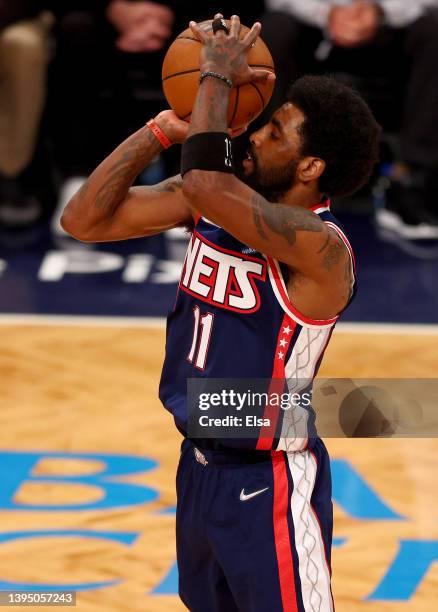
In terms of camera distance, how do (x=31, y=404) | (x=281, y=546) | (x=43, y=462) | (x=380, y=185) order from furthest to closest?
(x=380, y=185), (x=31, y=404), (x=43, y=462), (x=281, y=546)

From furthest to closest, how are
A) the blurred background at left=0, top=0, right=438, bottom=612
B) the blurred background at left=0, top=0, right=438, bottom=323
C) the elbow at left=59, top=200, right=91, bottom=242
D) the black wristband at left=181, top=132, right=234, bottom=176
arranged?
the blurred background at left=0, top=0, right=438, bottom=323, the blurred background at left=0, top=0, right=438, bottom=612, the elbow at left=59, top=200, right=91, bottom=242, the black wristband at left=181, top=132, right=234, bottom=176

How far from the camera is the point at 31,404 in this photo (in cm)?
654

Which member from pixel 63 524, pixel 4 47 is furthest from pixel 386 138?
pixel 63 524

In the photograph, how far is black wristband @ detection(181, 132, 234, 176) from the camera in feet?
11.1

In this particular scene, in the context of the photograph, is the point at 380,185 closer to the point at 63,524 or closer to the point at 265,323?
the point at 63,524

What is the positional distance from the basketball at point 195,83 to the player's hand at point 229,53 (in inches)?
3.3

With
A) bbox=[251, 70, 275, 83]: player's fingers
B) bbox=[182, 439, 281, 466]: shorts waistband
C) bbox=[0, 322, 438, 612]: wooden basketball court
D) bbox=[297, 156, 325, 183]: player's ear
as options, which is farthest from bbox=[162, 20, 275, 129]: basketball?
bbox=[0, 322, 438, 612]: wooden basketball court

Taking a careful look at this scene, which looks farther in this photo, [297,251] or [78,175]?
[78,175]

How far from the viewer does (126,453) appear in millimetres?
6023

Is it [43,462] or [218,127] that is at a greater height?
[218,127]

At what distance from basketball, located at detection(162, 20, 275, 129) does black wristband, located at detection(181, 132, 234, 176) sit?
241 millimetres

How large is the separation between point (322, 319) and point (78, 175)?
6.92 m

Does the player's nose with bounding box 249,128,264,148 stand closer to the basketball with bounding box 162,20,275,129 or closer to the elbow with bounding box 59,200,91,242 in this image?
the basketball with bounding box 162,20,275,129

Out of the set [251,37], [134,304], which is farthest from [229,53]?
[134,304]
